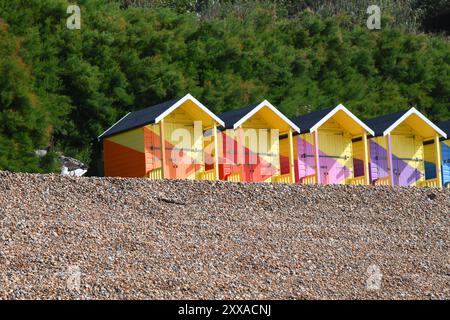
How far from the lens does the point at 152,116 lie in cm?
2562

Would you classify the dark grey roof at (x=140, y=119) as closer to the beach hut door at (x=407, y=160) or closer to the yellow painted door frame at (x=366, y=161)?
the yellow painted door frame at (x=366, y=161)

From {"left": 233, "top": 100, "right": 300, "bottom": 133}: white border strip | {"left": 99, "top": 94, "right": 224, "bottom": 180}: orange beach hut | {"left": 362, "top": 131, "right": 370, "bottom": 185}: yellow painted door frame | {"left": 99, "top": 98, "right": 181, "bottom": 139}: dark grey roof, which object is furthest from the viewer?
{"left": 362, "top": 131, "right": 370, "bottom": 185}: yellow painted door frame

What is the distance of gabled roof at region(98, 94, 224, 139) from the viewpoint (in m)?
25.3

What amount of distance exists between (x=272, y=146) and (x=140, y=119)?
12.5 feet

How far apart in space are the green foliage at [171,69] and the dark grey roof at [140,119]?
108 inches

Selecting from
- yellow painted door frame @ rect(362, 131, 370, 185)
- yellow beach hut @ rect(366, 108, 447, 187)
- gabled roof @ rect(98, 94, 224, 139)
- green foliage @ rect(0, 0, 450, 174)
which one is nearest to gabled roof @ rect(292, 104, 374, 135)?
yellow painted door frame @ rect(362, 131, 370, 185)

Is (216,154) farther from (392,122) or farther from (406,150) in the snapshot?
(406,150)

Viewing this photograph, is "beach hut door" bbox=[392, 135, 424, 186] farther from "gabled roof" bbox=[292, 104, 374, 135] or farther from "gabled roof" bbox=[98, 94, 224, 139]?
"gabled roof" bbox=[98, 94, 224, 139]

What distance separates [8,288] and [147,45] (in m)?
21.4

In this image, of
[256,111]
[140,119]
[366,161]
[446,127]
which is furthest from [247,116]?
[446,127]

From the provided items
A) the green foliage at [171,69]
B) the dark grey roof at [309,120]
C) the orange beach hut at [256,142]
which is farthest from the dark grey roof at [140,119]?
the dark grey roof at [309,120]

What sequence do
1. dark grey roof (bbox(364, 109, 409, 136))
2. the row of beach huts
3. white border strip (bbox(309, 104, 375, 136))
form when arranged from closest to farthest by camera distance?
the row of beach huts, white border strip (bbox(309, 104, 375, 136)), dark grey roof (bbox(364, 109, 409, 136))

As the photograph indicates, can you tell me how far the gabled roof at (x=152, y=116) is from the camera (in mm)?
25312

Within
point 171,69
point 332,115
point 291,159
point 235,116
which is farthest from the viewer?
point 171,69
